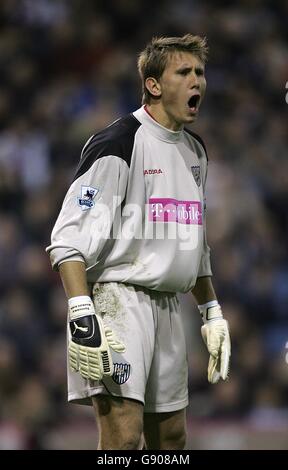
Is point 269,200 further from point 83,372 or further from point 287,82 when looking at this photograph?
point 83,372

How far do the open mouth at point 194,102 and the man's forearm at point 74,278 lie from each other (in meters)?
0.65

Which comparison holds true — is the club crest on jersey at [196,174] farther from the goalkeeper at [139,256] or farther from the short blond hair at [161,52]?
the short blond hair at [161,52]

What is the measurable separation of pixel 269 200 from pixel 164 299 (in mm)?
3308

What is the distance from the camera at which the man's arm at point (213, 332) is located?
335 cm

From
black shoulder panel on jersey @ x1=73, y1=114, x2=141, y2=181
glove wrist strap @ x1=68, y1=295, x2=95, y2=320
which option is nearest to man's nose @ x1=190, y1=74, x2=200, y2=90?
black shoulder panel on jersey @ x1=73, y1=114, x2=141, y2=181

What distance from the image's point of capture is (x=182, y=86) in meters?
3.19

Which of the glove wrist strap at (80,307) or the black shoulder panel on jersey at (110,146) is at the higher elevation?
the black shoulder panel on jersey at (110,146)

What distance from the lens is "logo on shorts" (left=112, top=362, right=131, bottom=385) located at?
301 centimetres

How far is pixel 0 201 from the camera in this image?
21.3ft

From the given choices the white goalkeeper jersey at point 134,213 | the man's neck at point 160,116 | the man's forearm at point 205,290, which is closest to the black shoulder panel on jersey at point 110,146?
the white goalkeeper jersey at point 134,213

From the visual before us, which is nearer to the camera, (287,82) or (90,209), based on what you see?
(90,209)
